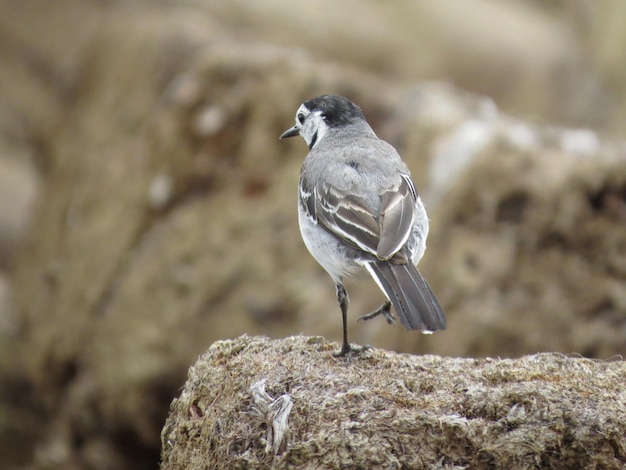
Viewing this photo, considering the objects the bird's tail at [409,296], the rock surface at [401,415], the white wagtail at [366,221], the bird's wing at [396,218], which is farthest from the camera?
the bird's wing at [396,218]

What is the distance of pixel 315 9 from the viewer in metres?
26.0

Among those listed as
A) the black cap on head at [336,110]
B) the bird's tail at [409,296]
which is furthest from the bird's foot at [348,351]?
the black cap on head at [336,110]

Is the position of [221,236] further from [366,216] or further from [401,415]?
[401,415]

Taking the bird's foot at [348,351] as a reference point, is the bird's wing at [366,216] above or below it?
above

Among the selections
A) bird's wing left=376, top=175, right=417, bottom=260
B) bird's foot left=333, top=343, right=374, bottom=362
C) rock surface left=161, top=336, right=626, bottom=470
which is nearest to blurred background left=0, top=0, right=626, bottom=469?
bird's wing left=376, top=175, right=417, bottom=260

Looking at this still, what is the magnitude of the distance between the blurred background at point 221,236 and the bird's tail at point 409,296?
4.98 meters

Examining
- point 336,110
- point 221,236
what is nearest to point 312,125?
point 336,110

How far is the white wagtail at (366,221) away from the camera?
7.58 m

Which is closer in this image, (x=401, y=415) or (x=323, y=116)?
(x=401, y=415)

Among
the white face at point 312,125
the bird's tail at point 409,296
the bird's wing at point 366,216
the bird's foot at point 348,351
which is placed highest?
the white face at point 312,125

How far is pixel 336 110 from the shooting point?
32.5 feet

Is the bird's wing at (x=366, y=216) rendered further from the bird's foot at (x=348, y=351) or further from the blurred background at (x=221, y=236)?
the blurred background at (x=221, y=236)

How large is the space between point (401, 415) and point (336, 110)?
3896 millimetres

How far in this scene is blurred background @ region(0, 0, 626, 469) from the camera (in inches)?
495
